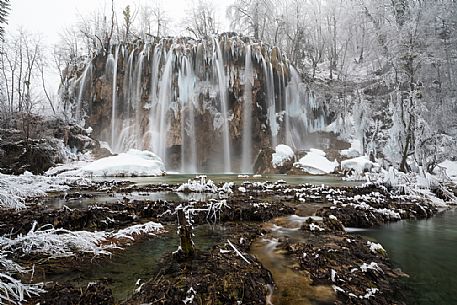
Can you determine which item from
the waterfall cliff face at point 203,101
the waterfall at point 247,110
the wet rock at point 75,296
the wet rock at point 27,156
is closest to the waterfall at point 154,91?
the waterfall cliff face at point 203,101

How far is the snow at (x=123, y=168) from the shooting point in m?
20.0

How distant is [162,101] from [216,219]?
26.7 metres

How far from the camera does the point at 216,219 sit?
20.7 ft

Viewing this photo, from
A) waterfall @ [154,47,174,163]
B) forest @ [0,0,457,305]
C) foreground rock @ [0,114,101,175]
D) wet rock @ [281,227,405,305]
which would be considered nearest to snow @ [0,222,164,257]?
forest @ [0,0,457,305]

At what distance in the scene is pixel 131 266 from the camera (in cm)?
357

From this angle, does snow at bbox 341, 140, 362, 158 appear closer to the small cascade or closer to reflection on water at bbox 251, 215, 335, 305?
reflection on water at bbox 251, 215, 335, 305

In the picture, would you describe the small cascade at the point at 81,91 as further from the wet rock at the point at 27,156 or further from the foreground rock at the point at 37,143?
the wet rock at the point at 27,156

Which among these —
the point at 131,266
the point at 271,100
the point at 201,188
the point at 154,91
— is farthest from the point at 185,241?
the point at 154,91

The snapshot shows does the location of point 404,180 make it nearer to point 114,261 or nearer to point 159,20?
point 114,261

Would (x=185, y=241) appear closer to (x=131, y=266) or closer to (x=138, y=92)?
(x=131, y=266)

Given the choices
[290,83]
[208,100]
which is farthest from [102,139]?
[290,83]

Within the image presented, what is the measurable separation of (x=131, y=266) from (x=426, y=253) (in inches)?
189

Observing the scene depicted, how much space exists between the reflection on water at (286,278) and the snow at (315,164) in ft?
61.5

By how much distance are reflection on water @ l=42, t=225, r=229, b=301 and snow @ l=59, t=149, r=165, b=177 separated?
16.6 metres
